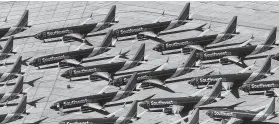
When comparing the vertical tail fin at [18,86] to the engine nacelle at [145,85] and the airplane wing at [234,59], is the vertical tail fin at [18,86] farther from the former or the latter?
the airplane wing at [234,59]

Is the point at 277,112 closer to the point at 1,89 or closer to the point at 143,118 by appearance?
the point at 143,118

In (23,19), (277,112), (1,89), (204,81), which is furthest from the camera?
(23,19)

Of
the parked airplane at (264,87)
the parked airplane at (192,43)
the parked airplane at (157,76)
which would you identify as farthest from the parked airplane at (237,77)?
the parked airplane at (192,43)

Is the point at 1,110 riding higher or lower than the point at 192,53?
lower

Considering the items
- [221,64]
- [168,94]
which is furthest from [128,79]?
[221,64]

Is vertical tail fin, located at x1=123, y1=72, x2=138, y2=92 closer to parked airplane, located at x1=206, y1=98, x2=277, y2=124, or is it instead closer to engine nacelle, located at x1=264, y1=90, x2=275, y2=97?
parked airplane, located at x1=206, y1=98, x2=277, y2=124

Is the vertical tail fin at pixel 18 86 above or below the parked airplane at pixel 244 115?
above
